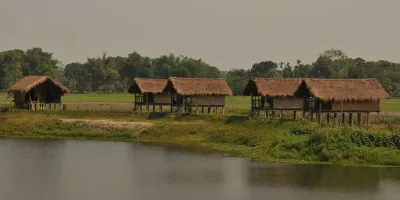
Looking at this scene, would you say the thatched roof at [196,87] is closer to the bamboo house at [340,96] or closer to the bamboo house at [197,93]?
the bamboo house at [197,93]

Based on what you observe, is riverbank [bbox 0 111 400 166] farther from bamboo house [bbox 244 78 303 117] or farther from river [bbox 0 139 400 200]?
bamboo house [bbox 244 78 303 117]

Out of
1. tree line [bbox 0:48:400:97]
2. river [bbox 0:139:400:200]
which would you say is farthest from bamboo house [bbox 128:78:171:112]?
tree line [bbox 0:48:400:97]

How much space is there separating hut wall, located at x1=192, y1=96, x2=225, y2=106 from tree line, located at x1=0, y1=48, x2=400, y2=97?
170ft

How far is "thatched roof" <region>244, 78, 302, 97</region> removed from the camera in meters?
48.5

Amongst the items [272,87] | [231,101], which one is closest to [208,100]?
[272,87]

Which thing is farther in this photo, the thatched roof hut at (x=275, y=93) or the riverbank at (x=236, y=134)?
the thatched roof hut at (x=275, y=93)

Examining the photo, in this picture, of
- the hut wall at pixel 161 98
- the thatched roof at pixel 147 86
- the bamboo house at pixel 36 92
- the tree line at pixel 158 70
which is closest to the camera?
the bamboo house at pixel 36 92

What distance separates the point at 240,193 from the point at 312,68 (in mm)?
90253

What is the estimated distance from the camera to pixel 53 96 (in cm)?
6094

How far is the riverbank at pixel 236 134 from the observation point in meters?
35.6

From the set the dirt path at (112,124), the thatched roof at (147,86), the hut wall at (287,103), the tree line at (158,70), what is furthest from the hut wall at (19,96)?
the tree line at (158,70)

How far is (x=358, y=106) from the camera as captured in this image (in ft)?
149

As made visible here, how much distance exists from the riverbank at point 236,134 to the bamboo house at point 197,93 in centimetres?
355

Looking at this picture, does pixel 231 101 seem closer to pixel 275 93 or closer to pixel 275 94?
pixel 275 93
